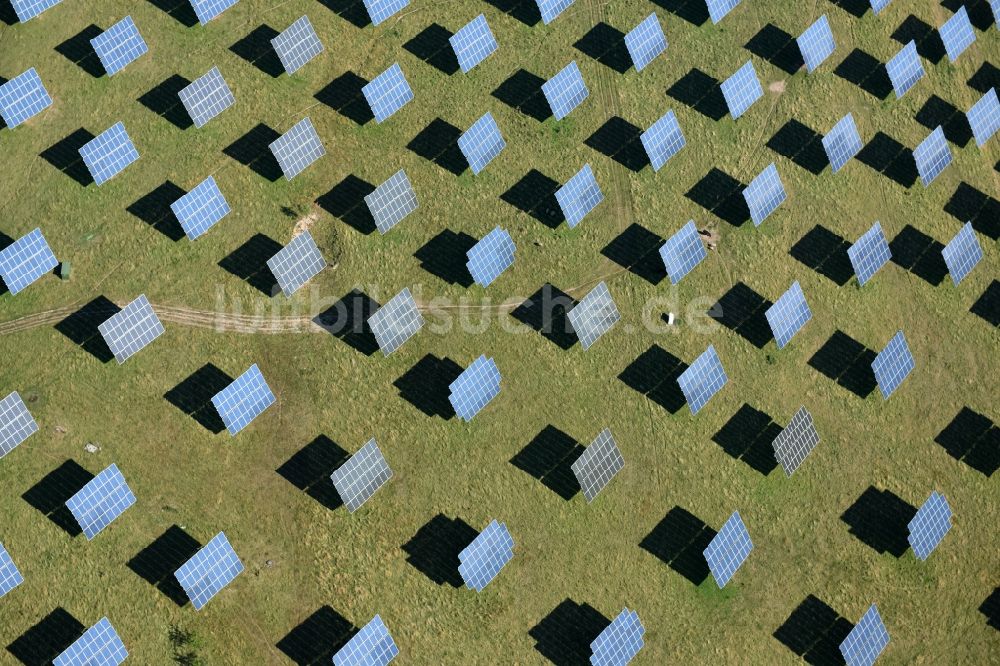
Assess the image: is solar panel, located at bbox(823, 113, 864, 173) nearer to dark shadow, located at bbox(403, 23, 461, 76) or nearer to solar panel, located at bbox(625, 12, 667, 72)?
solar panel, located at bbox(625, 12, 667, 72)

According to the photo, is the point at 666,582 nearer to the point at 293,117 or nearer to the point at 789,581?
the point at 789,581

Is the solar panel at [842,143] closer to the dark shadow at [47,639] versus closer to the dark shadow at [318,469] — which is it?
the dark shadow at [318,469]

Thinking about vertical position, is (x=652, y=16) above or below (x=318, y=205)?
above

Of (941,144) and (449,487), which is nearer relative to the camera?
(449,487)

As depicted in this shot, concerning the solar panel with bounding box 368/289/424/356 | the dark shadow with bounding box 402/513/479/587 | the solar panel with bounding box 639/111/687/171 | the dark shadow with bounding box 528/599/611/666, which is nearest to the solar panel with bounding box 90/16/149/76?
the solar panel with bounding box 368/289/424/356

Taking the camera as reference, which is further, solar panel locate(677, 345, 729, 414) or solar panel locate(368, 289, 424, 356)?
solar panel locate(677, 345, 729, 414)

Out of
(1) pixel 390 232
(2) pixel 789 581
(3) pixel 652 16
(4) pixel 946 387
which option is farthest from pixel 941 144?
(1) pixel 390 232

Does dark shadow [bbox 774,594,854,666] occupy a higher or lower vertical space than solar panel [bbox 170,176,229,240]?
lower

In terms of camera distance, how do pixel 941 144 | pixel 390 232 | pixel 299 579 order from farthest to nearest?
pixel 941 144, pixel 390 232, pixel 299 579
